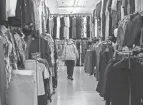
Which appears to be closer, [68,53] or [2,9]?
[2,9]

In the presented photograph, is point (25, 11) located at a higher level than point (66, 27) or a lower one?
lower

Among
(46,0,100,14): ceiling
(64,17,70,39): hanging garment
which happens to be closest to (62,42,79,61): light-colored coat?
(64,17,70,39): hanging garment

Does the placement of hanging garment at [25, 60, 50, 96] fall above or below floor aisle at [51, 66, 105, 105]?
above

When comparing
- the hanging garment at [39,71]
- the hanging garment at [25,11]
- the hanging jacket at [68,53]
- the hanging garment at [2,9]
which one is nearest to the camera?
the hanging garment at [2,9]

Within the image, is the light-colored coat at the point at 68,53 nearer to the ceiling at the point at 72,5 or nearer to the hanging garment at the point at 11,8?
the ceiling at the point at 72,5

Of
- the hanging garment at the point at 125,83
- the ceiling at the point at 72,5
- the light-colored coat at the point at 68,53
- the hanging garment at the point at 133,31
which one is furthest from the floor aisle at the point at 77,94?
the ceiling at the point at 72,5

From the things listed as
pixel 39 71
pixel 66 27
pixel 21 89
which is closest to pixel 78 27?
pixel 66 27

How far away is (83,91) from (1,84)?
479 centimetres

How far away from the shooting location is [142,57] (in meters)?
3.73

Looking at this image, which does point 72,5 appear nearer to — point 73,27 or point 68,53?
point 73,27

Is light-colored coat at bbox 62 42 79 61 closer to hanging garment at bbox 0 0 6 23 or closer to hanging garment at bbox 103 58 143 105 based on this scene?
hanging garment at bbox 103 58 143 105

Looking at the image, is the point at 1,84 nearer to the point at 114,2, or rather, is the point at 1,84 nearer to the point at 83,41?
the point at 114,2

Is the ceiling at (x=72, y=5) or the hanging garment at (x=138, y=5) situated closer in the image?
the hanging garment at (x=138, y=5)

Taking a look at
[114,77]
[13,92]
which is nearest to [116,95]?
[114,77]
